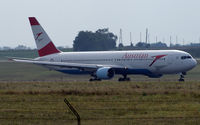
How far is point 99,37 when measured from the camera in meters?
116

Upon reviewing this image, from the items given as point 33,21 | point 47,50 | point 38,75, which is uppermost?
point 33,21

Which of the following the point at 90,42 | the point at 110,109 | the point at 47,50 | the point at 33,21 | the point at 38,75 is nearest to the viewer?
the point at 110,109

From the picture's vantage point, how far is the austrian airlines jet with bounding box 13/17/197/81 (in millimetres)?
44875

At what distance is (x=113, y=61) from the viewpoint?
47.2 meters

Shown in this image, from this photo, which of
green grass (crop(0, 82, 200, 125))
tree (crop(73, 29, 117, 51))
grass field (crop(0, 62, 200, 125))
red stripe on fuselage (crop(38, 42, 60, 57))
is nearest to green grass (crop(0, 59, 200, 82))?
red stripe on fuselage (crop(38, 42, 60, 57))

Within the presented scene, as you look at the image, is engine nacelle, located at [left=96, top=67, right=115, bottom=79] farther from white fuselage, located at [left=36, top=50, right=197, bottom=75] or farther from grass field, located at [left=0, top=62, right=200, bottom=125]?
grass field, located at [left=0, top=62, right=200, bottom=125]

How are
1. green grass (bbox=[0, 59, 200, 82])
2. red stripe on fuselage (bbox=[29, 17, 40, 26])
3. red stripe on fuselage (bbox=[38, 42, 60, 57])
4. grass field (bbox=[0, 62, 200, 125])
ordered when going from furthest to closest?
green grass (bbox=[0, 59, 200, 82]) → red stripe on fuselage (bbox=[29, 17, 40, 26]) → red stripe on fuselage (bbox=[38, 42, 60, 57]) → grass field (bbox=[0, 62, 200, 125])

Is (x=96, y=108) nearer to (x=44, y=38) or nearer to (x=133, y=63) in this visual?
(x=133, y=63)

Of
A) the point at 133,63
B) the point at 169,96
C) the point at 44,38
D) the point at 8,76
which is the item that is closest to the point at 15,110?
the point at 169,96

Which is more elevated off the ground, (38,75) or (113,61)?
(113,61)

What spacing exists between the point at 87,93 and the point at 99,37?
8880 centimetres

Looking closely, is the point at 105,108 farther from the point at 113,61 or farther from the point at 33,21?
the point at 33,21

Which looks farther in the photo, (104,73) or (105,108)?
(104,73)

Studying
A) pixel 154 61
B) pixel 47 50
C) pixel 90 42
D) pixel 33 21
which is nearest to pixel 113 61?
pixel 154 61
